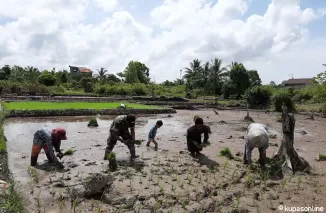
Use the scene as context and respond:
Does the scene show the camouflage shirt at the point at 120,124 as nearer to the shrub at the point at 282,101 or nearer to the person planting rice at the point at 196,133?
the person planting rice at the point at 196,133

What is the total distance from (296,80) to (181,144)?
93.7m

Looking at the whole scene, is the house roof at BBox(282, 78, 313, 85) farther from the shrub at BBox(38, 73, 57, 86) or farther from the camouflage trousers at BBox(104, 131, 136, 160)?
the camouflage trousers at BBox(104, 131, 136, 160)

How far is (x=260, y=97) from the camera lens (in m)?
46.2

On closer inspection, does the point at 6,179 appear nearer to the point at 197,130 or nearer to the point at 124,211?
the point at 124,211

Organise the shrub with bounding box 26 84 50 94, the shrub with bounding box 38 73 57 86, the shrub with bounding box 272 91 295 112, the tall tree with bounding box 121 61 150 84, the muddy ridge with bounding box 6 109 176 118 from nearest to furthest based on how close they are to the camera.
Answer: the muddy ridge with bounding box 6 109 176 118, the shrub with bounding box 272 91 295 112, the shrub with bounding box 26 84 50 94, the shrub with bounding box 38 73 57 86, the tall tree with bounding box 121 61 150 84

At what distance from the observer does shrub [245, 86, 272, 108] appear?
45.9 metres

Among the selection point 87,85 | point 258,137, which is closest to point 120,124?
point 258,137

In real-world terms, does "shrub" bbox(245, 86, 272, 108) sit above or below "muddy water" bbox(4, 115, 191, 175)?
above

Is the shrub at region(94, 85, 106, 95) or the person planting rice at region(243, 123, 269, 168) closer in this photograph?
the person planting rice at region(243, 123, 269, 168)

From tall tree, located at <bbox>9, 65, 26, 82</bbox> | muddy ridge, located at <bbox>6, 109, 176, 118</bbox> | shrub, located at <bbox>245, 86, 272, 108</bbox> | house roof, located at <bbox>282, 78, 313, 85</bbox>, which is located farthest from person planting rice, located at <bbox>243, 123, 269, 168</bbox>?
house roof, located at <bbox>282, 78, 313, 85</bbox>

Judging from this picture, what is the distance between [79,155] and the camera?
1141cm

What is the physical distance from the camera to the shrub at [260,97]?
4588 cm

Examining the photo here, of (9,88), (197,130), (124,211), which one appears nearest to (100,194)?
(124,211)

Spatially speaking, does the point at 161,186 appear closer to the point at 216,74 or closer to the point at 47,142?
the point at 47,142
